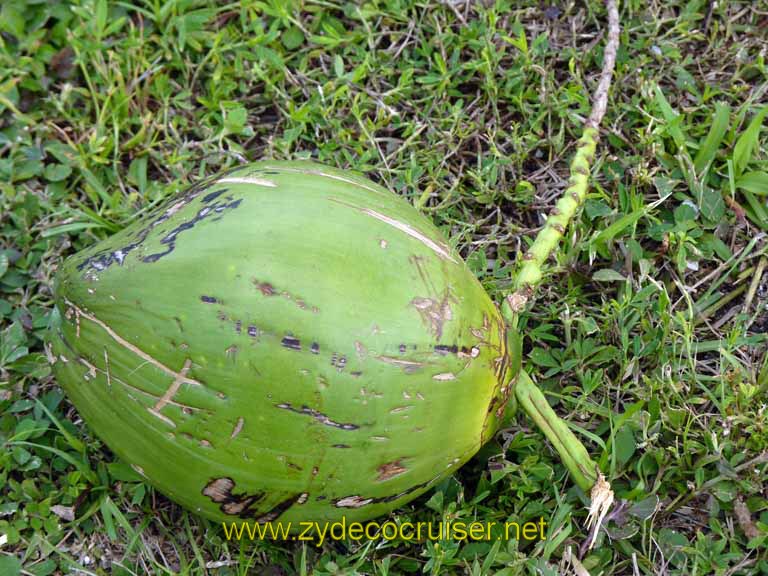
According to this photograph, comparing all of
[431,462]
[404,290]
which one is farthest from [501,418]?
[404,290]

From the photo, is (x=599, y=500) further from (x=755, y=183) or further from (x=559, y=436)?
(x=755, y=183)

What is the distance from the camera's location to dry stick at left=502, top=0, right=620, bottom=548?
7.18 feet

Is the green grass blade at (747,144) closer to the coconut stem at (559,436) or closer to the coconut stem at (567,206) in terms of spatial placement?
the coconut stem at (567,206)

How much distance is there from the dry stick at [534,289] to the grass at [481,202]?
0.14 m

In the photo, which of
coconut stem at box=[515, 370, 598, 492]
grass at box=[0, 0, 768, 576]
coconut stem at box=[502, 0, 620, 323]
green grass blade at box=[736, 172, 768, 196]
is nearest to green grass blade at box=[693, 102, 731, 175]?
grass at box=[0, 0, 768, 576]

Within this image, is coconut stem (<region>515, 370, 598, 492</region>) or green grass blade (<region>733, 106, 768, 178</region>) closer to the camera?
coconut stem (<region>515, 370, 598, 492</region>)

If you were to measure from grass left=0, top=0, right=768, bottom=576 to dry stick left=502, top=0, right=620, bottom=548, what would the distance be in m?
0.14

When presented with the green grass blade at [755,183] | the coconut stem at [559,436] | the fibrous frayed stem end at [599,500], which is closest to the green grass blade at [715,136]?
the green grass blade at [755,183]

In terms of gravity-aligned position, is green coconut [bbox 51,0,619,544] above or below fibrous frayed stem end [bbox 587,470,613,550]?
above

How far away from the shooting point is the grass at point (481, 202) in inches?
92.4

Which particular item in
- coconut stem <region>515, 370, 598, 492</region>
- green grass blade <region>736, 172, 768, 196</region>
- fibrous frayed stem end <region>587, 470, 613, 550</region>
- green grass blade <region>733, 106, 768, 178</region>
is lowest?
fibrous frayed stem end <region>587, 470, 613, 550</region>

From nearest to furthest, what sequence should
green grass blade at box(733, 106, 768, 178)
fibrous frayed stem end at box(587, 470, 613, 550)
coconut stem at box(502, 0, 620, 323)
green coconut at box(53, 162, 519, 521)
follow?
green coconut at box(53, 162, 519, 521) → fibrous frayed stem end at box(587, 470, 613, 550) → coconut stem at box(502, 0, 620, 323) → green grass blade at box(733, 106, 768, 178)

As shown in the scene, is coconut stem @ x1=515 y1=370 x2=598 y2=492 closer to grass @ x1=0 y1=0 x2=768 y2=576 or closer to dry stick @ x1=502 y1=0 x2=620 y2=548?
dry stick @ x1=502 y1=0 x2=620 y2=548

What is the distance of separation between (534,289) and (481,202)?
562 mm
